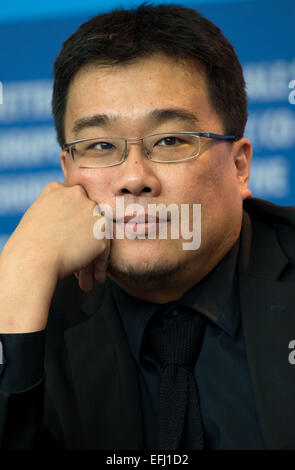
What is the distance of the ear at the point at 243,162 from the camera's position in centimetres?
154

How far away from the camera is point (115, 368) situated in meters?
1.40

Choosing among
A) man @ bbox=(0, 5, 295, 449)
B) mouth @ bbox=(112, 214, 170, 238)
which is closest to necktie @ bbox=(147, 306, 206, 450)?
man @ bbox=(0, 5, 295, 449)

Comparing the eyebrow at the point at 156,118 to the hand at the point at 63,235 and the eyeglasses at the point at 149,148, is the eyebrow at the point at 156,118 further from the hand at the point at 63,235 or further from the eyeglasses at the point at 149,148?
the hand at the point at 63,235

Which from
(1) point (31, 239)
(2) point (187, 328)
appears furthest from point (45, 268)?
(2) point (187, 328)

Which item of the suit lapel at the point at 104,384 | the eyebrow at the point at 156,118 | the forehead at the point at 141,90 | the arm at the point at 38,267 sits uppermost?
the forehead at the point at 141,90

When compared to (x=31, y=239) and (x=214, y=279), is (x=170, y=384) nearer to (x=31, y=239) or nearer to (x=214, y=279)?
(x=214, y=279)

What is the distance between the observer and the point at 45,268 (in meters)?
1.24

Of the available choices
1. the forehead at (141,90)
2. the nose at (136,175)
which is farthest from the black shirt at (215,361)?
the forehead at (141,90)

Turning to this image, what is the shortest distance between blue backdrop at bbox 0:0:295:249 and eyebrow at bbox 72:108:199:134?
3.36 feet

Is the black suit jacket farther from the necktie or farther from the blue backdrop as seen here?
the blue backdrop

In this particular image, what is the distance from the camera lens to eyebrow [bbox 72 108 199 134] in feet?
4.33

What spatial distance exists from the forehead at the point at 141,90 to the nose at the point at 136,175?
70 mm

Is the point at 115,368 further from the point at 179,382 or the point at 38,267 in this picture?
the point at 38,267
